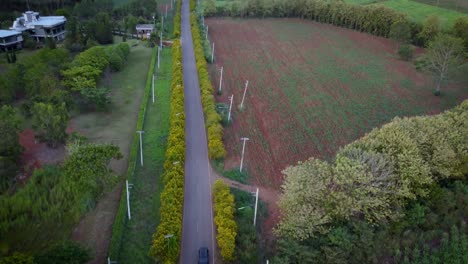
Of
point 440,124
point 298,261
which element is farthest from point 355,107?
point 298,261

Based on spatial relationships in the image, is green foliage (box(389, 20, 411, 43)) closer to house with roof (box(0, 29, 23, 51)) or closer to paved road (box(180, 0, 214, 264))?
paved road (box(180, 0, 214, 264))

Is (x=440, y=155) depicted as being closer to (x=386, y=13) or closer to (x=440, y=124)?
(x=440, y=124)

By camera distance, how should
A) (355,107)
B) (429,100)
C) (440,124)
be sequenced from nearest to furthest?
(440,124)
(355,107)
(429,100)

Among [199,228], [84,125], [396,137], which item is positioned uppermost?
[396,137]

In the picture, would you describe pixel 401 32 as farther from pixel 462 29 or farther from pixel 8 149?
pixel 8 149

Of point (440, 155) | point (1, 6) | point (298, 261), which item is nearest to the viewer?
point (298, 261)

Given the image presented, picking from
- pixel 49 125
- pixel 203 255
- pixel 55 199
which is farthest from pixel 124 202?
pixel 49 125
